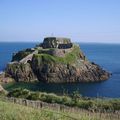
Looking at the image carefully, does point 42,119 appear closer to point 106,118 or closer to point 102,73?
point 106,118

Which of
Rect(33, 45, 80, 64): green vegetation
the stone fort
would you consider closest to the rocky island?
Rect(33, 45, 80, 64): green vegetation

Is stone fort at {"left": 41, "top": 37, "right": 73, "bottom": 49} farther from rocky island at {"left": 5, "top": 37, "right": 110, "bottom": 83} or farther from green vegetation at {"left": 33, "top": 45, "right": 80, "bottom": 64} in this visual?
green vegetation at {"left": 33, "top": 45, "right": 80, "bottom": 64}

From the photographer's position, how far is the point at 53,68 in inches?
4163

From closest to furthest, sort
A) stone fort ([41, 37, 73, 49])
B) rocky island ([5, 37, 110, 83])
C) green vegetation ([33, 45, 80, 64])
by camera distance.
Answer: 1. rocky island ([5, 37, 110, 83])
2. green vegetation ([33, 45, 80, 64])
3. stone fort ([41, 37, 73, 49])

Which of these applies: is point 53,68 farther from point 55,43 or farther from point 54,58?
point 55,43

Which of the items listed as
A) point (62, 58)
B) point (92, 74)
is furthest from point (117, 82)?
point (62, 58)

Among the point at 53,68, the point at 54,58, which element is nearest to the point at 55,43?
the point at 54,58

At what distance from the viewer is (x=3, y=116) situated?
50.1 ft

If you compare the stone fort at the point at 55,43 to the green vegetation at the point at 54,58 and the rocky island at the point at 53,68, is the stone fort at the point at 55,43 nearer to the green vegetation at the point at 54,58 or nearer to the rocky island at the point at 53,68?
the rocky island at the point at 53,68

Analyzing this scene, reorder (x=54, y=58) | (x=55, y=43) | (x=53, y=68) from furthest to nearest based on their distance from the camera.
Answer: (x=55, y=43)
(x=54, y=58)
(x=53, y=68)

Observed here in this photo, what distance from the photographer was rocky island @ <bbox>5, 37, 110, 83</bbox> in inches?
4037

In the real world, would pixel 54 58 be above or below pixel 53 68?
above

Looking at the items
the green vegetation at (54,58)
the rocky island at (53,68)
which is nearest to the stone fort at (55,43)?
the rocky island at (53,68)

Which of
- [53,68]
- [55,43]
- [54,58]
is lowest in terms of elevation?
[53,68]
